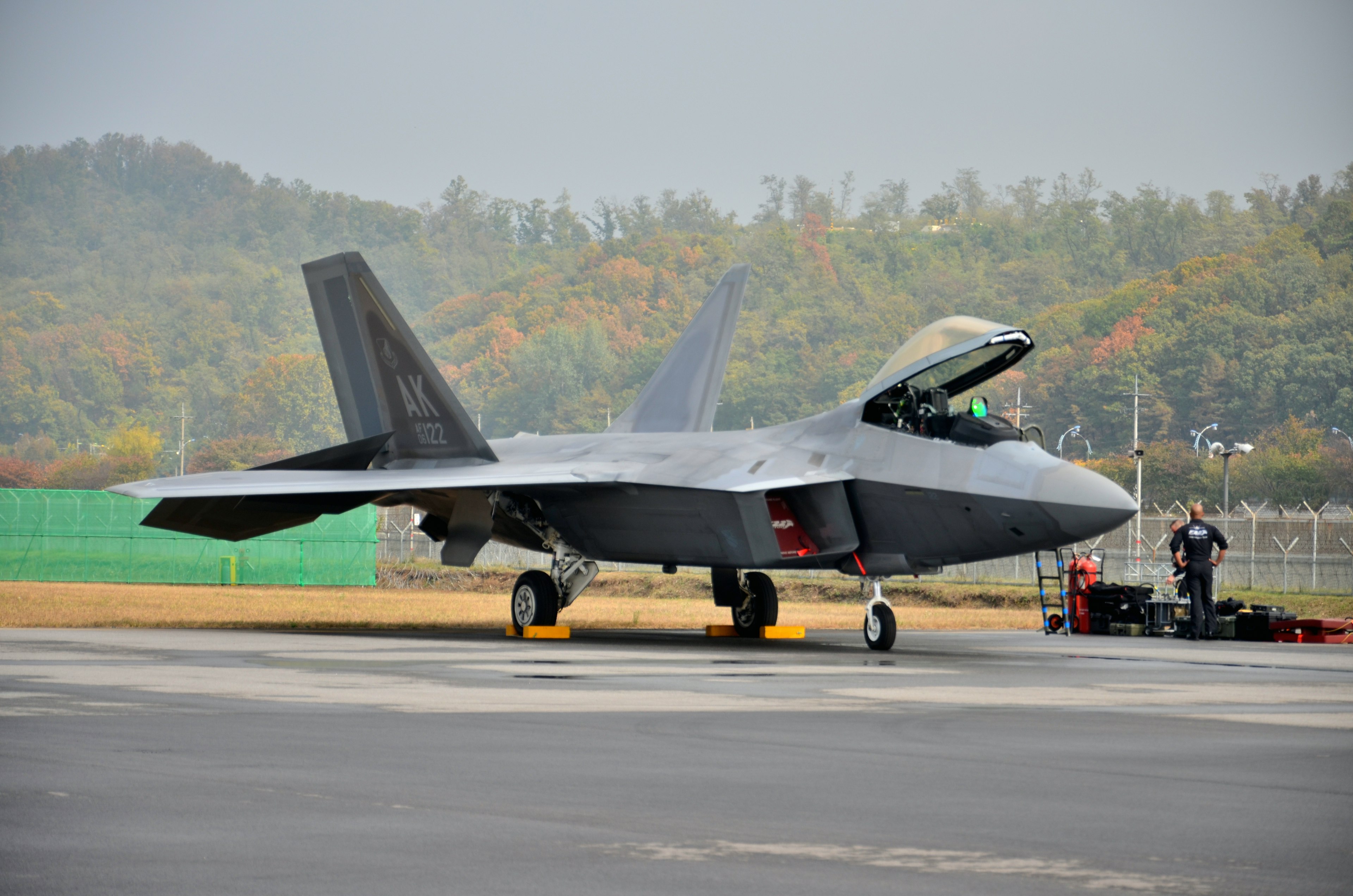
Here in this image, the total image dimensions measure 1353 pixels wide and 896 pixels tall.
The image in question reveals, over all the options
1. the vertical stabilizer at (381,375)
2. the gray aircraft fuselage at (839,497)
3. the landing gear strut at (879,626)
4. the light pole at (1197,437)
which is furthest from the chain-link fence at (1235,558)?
the light pole at (1197,437)

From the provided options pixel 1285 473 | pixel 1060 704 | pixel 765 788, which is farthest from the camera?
pixel 1285 473

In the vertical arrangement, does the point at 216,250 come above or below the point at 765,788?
above

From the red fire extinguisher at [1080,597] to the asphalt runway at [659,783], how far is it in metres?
9.09

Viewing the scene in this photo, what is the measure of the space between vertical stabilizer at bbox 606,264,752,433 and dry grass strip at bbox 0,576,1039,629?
9.60 ft

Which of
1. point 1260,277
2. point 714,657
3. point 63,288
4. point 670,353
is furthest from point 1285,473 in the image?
point 63,288

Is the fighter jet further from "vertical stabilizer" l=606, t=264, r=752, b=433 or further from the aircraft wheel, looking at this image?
"vertical stabilizer" l=606, t=264, r=752, b=433

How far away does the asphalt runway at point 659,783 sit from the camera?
15.9 ft

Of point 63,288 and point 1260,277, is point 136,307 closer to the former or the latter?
point 63,288

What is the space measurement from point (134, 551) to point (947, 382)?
31.2 meters

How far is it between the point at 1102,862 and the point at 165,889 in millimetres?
2920

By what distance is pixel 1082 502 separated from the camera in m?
14.4

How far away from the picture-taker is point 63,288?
161 meters

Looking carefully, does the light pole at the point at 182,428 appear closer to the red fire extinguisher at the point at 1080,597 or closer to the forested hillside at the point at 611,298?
the forested hillside at the point at 611,298

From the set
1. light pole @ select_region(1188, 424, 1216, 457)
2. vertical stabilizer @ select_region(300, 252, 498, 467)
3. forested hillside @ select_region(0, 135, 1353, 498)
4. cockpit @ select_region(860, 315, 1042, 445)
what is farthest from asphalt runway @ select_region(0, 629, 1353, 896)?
forested hillside @ select_region(0, 135, 1353, 498)
